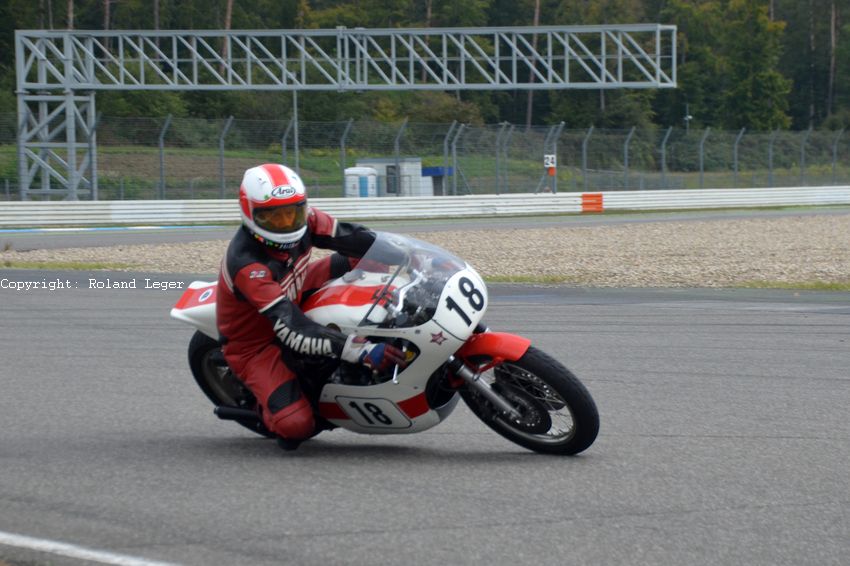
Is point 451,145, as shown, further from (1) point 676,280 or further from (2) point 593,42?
(2) point 593,42

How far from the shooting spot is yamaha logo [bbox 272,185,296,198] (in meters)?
5.66

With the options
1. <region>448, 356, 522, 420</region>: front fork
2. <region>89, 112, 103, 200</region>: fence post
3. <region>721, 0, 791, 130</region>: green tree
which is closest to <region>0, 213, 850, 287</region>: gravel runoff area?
<region>448, 356, 522, 420</region>: front fork

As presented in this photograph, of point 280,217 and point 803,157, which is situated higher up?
point 280,217

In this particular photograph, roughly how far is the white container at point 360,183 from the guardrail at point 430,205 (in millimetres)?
1957

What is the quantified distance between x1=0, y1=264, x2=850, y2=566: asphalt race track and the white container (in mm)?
27169

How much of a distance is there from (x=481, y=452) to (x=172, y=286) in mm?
9575

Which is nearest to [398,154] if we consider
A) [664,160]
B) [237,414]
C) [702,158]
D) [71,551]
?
[664,160]

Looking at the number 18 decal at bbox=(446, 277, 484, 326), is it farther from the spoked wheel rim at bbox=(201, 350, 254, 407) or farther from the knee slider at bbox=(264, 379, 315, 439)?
the spoked wheel rim at bbox=(201, 350, 254, 407)

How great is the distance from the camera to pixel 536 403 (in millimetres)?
5656

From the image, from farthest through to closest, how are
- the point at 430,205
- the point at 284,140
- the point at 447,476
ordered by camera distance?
the point at 430,205 < the point at 284,140 < the point at 447,476

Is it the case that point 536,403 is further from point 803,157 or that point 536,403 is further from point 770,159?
point 803,157

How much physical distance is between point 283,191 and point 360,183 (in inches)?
1230

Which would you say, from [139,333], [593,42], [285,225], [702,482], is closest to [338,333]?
[285,225]

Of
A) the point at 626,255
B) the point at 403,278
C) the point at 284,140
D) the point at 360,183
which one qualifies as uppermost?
the point at 284,140
